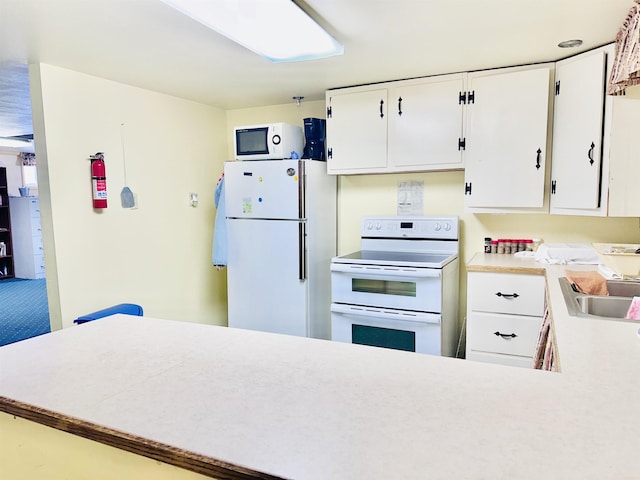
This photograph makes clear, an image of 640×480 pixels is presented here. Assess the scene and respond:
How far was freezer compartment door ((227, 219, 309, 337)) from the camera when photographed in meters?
3.20

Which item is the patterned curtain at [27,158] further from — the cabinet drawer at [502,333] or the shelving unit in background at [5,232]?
the cabinet drawer at [502,333]

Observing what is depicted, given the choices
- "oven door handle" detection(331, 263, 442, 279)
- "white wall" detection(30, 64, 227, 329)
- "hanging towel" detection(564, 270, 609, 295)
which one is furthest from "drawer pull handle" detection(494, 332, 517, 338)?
"white wall" detection(30, 64, 227, 329)

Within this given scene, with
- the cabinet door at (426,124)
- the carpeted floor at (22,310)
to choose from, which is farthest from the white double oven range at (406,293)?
the carpeted floor at (22,310)

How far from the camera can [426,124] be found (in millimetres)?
2994

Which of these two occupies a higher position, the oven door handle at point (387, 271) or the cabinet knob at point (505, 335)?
the oven door handle at point (387, 271)

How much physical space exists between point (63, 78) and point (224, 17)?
4.96 feet

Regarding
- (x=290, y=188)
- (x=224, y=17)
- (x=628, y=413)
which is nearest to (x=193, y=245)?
(x=290, y=188)

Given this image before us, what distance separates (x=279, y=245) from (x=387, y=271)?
883mm

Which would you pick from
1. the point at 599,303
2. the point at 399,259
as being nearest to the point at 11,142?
the point at 399,259

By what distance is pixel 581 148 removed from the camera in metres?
2.43

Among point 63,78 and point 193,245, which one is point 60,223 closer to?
point 63,78

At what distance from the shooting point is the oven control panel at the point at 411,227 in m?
3.15

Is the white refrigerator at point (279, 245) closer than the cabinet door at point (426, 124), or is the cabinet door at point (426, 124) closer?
the cabinet door at point (426, 124)

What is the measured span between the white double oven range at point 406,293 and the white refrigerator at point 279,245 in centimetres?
33
